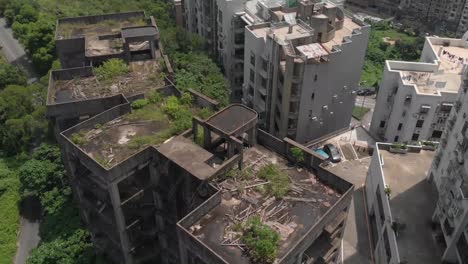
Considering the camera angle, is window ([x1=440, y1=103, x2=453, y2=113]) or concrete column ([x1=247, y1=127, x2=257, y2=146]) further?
window ([x1=440, y1=103, x2=453, y2=113])

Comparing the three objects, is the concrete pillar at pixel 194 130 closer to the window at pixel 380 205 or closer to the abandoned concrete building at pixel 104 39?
the abandoned concrete building at pixel 104 39

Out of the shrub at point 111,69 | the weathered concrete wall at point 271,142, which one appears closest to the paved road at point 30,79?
the shrub at point 111,69

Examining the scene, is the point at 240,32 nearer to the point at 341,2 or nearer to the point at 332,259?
the point at 341,2

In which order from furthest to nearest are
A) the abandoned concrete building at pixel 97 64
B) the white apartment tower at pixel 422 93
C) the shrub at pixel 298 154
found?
the white apartment tower at pixel 422 93, the abandoned concrete building at pixel 97 64, the shrub at pixel 298 154

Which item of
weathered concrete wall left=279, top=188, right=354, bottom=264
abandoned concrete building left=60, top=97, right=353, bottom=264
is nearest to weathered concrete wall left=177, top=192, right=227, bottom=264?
abandoned concrete building left=60, top=97, right=353, bottom=264

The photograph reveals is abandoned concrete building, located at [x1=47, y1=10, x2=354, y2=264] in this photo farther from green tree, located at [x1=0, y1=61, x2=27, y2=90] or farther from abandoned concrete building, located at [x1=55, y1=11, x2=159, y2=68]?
green tree, located at [x1=0, y1=61, x2=27, y2=90]

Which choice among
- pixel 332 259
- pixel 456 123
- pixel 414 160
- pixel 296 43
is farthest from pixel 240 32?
pixel 332 259
